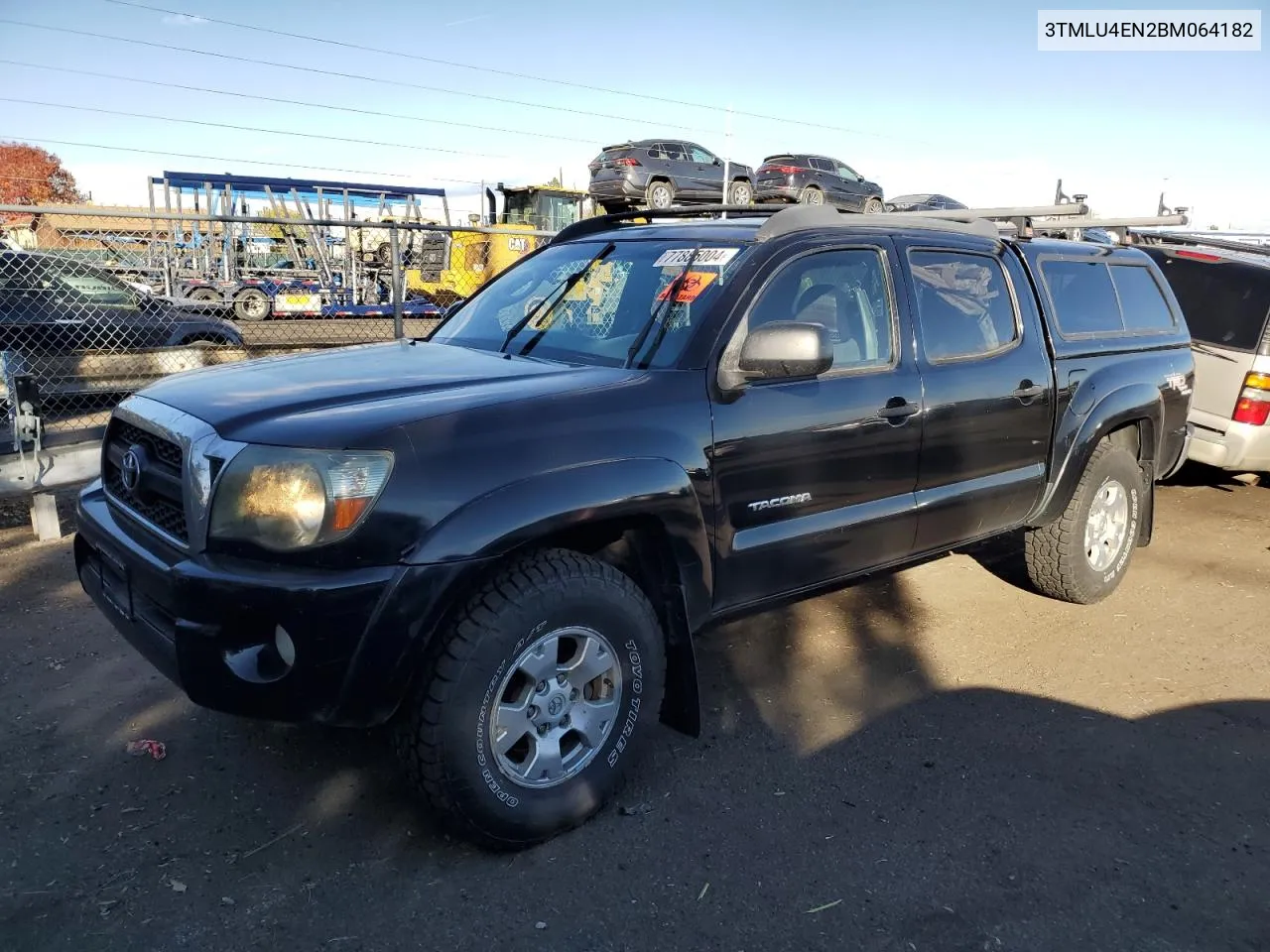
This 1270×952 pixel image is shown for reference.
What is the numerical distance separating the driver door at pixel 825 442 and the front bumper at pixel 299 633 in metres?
1.09

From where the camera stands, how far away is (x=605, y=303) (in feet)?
11.8

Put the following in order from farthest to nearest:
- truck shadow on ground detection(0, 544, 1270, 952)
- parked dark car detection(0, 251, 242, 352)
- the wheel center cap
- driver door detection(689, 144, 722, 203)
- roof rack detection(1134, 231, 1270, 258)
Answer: driver door detection(689, 144, 722, 203)
parked dark car detection(0, 251, 242, 352)
roof rack detection(1134, 231, 1270, 258)
the wheel center cap
truck shadow on ground detection(0, 544, 1270, 952)

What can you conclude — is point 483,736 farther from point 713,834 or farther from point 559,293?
point 559,293

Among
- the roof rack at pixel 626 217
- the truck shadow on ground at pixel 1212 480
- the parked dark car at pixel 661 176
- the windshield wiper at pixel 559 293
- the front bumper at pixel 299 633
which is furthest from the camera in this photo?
the parked dark car at pixel 661 176

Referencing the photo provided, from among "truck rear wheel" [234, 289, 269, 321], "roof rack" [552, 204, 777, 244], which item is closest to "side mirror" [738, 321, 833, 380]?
"roof rack" [552, 204, 777, 244]

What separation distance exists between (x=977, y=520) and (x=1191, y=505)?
4.29 metres

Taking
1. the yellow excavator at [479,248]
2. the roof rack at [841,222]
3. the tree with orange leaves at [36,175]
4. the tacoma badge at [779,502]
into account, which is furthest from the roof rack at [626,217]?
the tree with orange leaves at [36,175]

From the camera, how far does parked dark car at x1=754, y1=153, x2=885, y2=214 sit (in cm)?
2297

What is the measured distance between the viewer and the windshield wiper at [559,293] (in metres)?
Result: 3.74

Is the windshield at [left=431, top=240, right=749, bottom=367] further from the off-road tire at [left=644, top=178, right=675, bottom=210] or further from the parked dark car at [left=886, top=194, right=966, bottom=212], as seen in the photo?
the parked dark car at [left=886, top=194, right=966, bottom=212]

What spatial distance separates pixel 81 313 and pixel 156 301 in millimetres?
1058

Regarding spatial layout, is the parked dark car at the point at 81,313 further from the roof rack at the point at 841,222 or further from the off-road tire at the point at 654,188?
the off-road tire at the point at 654,188

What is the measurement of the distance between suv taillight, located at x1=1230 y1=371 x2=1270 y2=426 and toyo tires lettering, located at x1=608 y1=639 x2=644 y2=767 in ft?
18.4

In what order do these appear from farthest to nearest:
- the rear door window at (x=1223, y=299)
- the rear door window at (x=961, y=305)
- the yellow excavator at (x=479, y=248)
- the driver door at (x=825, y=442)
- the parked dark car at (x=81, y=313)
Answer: the yellow excavator at (x=479, y=248)
the parked dark car at (x=81, y=313)
the rear door window at (x=1223, y=299)
the rear door window at (x=961, y=305)
the driver door at (x=825, y=442)
